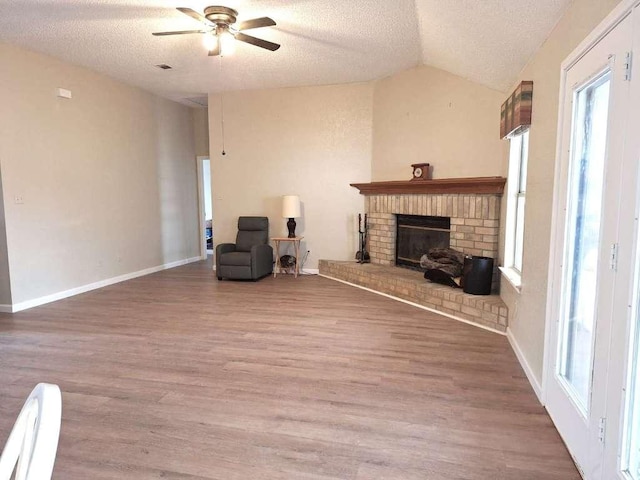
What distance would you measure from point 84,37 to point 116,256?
2.98m

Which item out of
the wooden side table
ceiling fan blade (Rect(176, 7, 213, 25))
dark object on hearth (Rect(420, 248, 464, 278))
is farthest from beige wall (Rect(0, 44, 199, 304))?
dark object on hearth (Rect(420, 248, 464, 278))

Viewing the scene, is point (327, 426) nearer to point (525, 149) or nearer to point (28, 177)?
point (525, 149)

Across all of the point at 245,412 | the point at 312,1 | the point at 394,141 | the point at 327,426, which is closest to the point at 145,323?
the point at 245,412

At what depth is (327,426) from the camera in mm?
2270

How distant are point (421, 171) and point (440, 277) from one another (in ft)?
4.74

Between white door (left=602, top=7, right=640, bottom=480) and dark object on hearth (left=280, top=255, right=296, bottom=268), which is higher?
white door (left=602, top=7, right=640, bottom=480)

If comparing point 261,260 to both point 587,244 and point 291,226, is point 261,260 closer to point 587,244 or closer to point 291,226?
point 291,226

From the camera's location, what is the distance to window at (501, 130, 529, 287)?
3.81 meters

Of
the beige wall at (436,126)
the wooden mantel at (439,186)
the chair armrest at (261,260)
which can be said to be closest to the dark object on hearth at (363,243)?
the wooden mantel at (439,186)

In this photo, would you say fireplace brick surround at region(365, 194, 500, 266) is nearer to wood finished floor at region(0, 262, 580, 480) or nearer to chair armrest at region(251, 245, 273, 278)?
wood finished floor at region(0, 262, 580, 480)

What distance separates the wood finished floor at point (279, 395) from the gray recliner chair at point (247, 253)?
1554 millimetres

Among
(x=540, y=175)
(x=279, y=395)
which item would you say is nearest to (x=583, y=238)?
(x=540, y=175)

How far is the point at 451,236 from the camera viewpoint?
16.3ft

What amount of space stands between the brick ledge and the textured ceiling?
Result: 2120mm
